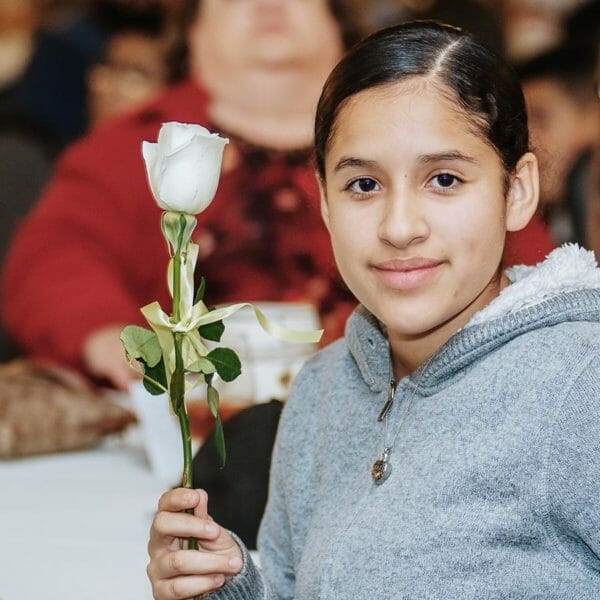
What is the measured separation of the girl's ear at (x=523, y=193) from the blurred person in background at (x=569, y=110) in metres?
1.34

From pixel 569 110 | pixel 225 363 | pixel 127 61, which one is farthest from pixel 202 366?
pixel 127 61

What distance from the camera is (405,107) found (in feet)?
2.52

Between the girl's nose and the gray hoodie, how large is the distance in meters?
0.09

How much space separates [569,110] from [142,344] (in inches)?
71.0

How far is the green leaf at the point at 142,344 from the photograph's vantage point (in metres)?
0.70

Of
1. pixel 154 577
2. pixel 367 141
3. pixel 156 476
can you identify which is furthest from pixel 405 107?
pixel 156 476

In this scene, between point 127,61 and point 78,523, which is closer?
point 78,523

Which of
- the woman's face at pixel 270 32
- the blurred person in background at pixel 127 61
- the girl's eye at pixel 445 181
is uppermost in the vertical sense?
the blurred person in background at pixel 127 61

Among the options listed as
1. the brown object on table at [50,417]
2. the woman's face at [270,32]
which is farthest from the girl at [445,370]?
the woman's face at [270,32]

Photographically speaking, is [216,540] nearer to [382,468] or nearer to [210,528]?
[210,528]

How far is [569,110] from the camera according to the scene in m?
2.31

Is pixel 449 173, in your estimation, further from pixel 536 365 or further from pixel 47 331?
pixel 47 331

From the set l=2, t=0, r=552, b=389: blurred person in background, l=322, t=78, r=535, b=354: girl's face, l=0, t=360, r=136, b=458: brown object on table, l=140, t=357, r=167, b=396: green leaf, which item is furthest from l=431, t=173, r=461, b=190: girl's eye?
l=2, t=0, r=552, b=389: blurred person in background

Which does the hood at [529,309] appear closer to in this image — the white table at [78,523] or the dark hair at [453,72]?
the dark hair at [453,72]
